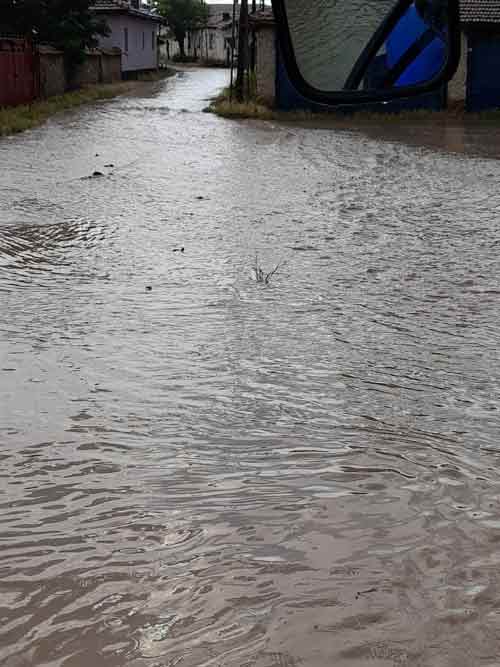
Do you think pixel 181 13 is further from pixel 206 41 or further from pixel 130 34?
pixel 130 34

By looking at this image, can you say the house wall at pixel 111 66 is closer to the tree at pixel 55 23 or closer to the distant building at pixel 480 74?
the tree at pixel 55 23

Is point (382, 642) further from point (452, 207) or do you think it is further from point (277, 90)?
point (277, 90)

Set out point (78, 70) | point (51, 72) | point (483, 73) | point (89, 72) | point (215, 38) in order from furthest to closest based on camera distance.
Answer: point (215, 38) → point (89, 72) → point (78, 70) → point (51, 72) → point (483, 73)

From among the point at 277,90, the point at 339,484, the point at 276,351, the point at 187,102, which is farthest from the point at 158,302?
the point at 187,102

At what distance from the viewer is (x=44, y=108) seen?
85.9 feet

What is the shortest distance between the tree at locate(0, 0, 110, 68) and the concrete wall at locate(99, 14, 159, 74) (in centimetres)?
942

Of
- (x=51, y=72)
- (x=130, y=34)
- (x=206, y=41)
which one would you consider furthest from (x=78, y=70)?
(x=206, y=41)

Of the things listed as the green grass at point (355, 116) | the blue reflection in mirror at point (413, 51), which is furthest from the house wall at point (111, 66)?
the blue reflection in mirror at point (413, 51)

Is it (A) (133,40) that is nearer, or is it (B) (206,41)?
(A) (133,40)

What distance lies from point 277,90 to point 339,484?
25.3m

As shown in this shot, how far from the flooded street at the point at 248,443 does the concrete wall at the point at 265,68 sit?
17900mm

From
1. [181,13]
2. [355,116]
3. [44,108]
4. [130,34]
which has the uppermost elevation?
[181,13]

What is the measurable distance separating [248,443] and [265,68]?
24.8 meters

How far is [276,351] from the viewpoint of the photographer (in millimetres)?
5996
